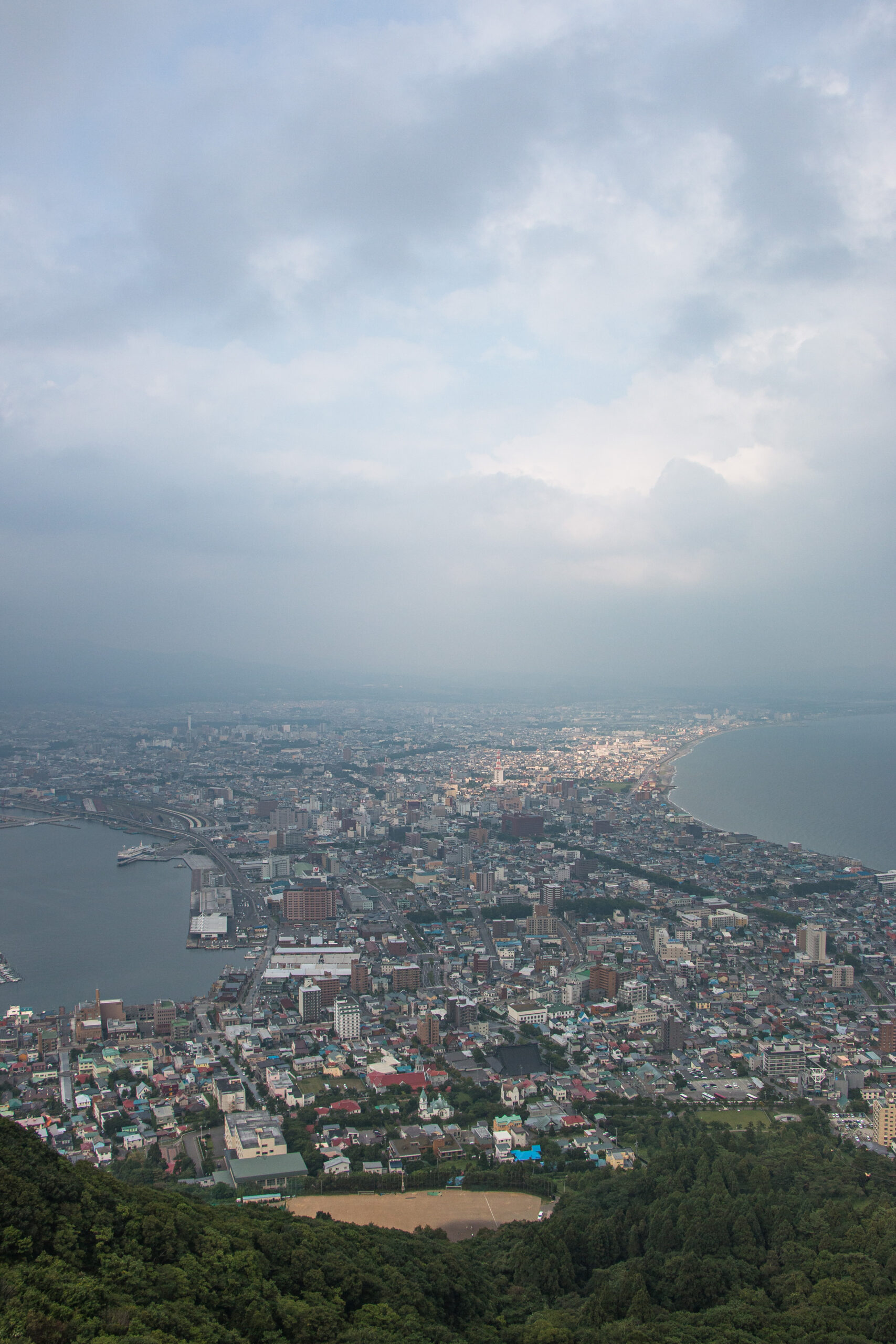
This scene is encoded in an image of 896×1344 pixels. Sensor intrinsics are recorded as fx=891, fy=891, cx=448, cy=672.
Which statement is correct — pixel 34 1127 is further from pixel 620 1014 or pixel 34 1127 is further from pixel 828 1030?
pixel 828 1030

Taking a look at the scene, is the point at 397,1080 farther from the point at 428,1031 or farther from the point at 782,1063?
the point at 782,1063

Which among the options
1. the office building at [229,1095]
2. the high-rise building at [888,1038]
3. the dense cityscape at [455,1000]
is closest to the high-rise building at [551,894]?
the dense cityscape at [455,1000]

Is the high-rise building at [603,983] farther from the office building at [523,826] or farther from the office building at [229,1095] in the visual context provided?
the office building at [523,826]

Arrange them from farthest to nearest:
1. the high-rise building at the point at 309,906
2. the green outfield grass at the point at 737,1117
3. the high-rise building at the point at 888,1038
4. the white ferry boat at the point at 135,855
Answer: the white ferry boat at the point at 135,855 < the high-rise building at the point at 309,906 < the high-rise building at the point at 888,1038 < the green outfield grass at the point at 737,1117

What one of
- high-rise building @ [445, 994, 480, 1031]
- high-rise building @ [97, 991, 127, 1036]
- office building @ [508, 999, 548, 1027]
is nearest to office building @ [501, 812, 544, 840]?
office building @ [508, 999, 548, 1027]

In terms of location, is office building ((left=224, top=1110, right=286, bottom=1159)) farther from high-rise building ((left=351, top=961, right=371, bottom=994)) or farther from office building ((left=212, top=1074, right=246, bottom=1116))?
high-rise building ((left=351, top=961, right=371, bottom=994))

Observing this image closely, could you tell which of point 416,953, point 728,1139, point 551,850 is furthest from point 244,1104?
point 551,850
